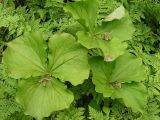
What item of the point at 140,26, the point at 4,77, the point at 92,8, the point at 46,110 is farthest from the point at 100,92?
the point at 140,26

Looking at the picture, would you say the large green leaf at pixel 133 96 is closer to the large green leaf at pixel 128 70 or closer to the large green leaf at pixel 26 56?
the large green leaf at pixel 128 70

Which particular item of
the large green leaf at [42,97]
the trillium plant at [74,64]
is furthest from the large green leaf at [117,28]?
the large green leaf at [42,97]

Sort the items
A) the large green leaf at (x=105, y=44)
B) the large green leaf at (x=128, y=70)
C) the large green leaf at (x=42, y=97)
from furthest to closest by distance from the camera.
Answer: the large green leaf at (x=128, y=70)
the large green leaf at (x=105, y=44)
the large green leaf at (x=42, y=97)

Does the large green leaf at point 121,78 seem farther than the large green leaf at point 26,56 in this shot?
Yes

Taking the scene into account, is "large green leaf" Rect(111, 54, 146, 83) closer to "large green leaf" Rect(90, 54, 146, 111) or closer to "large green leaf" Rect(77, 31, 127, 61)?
"large green leaf" Rect(90, 54, 146, 111)

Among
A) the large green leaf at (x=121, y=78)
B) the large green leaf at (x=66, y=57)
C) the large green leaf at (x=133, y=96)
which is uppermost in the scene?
the large green leaf at (x=66, y=57)

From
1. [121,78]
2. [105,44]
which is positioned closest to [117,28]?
[105,44]

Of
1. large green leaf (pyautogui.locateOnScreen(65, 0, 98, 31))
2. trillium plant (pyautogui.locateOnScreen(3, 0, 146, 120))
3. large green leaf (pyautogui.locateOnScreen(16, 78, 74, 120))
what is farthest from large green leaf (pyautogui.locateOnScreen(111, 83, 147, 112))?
large green leaf (pyautogui.locateOnScreen(65, 0, 98, 31))

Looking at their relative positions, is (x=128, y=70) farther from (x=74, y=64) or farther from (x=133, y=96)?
(x=74, y=64)

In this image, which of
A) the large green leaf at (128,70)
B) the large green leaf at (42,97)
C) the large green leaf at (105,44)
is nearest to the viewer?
the large green leaf at (42,97)
